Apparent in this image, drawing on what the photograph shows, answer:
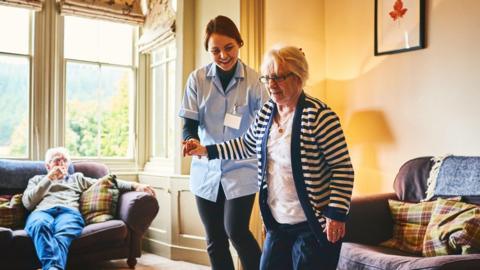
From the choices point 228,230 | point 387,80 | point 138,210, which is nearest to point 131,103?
point 138,210

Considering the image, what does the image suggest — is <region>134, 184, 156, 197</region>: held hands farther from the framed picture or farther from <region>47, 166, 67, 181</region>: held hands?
the framed picture

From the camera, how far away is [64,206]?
3311 mm

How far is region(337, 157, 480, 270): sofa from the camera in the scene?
2180mm

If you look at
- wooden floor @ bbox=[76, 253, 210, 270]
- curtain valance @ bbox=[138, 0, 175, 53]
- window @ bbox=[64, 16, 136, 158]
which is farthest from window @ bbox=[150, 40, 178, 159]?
wooden floor @ bbox=[76, 253, 210, 270]

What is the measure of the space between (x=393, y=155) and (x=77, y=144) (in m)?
2.63

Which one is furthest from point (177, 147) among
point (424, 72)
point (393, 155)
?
point (424, 72)

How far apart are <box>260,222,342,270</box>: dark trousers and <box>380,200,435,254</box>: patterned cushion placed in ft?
3.53

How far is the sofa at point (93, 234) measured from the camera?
3.03m

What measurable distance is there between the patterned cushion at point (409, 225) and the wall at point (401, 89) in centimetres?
57

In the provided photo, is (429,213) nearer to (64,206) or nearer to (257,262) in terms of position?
(257,262)

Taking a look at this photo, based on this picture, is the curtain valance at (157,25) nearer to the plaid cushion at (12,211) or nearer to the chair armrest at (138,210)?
the chair armrest at (138,210)

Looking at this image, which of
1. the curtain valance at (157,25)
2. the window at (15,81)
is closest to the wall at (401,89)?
the curtain valance at (157,25)

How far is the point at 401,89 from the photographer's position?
128 inches

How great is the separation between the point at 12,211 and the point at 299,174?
97.8 inches
